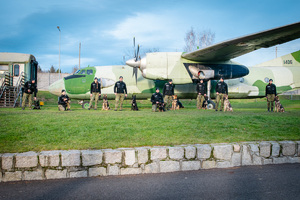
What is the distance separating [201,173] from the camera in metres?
4.93

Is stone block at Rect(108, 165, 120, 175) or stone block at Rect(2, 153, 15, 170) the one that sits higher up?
stone block at Rect(2, 153, 15, 170)

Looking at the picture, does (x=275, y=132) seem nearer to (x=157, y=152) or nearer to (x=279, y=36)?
(x=157, y=152)

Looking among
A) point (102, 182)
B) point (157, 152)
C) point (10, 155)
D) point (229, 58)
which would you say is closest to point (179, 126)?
point (157, 152)

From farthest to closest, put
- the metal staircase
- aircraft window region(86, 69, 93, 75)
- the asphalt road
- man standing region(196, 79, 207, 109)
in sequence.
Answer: the metal staircase → aircraft window region(86, 69, 93, 75) → man standing region(196, 79, 207, 109) → the asphalt road

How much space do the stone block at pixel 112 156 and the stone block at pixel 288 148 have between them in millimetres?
3836

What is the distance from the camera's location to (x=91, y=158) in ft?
15.4

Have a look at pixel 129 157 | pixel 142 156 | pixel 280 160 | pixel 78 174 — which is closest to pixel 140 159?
pixel 142 156

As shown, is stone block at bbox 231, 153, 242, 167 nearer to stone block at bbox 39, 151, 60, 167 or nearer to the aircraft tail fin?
stone block at bbox 39, 151, 60, 167

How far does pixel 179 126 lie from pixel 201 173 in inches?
92.4

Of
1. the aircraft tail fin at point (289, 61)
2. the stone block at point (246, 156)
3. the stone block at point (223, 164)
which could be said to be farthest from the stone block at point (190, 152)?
the aircraft tail fin at point (289, 61)

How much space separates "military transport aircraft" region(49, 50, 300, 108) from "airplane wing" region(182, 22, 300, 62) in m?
2.78

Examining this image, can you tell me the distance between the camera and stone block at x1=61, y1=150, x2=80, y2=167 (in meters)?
4.59

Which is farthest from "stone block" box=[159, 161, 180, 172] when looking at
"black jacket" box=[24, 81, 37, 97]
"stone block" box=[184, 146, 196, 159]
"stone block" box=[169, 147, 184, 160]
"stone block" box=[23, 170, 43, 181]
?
"black jacket" box=[24, 81, 37, 97]

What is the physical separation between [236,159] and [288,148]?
54.5 inches
